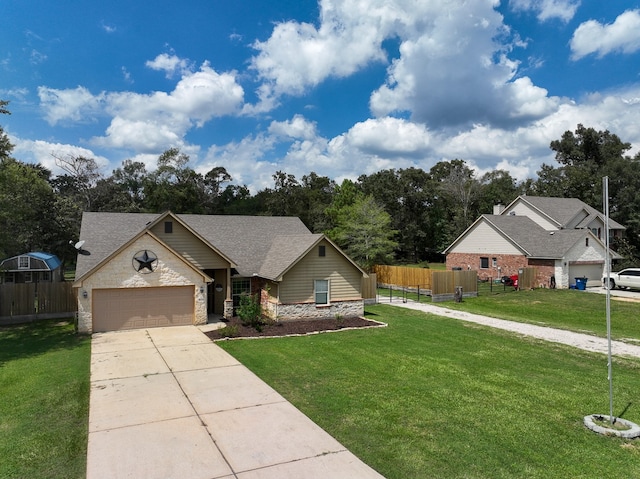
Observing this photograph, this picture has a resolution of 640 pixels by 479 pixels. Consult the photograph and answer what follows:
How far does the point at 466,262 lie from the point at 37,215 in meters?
46.7

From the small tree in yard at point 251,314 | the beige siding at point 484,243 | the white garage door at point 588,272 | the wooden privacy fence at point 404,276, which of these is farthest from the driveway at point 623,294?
the small tree in yard at point 251,314

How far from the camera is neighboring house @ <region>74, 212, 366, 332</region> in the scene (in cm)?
1781

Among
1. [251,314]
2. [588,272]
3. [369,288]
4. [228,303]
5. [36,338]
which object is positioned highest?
[588,272]

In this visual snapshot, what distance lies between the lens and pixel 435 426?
8.29 metres

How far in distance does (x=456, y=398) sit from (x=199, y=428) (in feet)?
19.1

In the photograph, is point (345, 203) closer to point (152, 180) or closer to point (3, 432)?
point (152, 180)

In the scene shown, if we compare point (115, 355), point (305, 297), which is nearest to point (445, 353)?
point (305, 297)

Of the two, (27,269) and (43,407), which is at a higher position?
(27,269)

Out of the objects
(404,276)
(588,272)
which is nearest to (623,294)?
(588,272)

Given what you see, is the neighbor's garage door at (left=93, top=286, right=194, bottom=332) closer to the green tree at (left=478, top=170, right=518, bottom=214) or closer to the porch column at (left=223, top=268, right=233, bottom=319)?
the porch column at (left=223, top=268, right=233, bottom=319)

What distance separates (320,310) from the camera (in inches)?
A: 802

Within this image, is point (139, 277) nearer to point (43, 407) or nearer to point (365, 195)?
point (43, 407)

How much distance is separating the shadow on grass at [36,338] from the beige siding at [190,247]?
5.43 metres

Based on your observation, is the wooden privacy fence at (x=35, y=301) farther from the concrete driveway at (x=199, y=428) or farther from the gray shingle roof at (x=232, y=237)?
the concrete driveway at (x=199, y=428)
